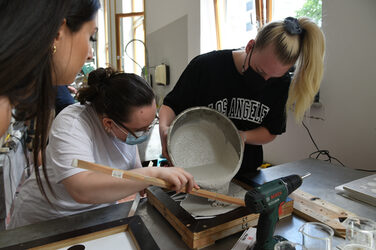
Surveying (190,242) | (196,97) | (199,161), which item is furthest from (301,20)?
(190,242)

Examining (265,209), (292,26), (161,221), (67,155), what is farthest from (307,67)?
(67,155)

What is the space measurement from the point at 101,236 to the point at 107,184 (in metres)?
0.15

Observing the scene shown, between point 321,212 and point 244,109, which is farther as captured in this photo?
point 244,109

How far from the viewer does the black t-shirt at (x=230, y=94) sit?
1231 millimetres

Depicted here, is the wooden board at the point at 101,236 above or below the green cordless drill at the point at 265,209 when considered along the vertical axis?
below

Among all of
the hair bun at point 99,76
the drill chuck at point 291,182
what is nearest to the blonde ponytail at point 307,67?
the drill chuck at point 291,182

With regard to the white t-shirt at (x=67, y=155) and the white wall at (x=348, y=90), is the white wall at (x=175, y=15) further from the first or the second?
the white t-shirt at (x=67, y=155)

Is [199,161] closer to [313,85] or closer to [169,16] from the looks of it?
[313,85]

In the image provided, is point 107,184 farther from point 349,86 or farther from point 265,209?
point 349,86

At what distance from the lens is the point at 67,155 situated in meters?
0.82

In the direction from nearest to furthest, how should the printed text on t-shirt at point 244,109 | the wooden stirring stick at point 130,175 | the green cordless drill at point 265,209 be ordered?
1. the wooden stirring stick at point 130,175
2. the green cordless drill at point 265,209
3. the printed text on t-shirt at point 244,109

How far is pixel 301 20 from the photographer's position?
109cm

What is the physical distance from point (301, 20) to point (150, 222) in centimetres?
100

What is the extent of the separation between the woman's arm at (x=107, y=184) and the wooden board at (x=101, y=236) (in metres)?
0.10
